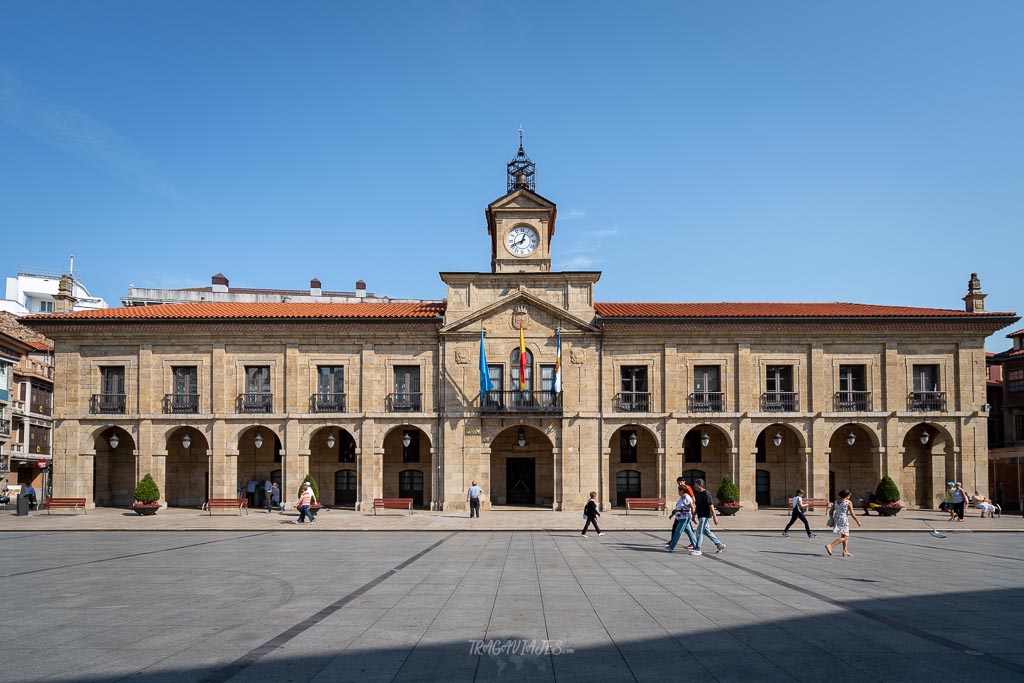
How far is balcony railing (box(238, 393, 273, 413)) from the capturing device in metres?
37.1

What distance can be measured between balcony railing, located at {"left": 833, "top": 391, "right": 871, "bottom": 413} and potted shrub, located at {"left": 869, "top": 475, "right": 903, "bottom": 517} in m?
4.19

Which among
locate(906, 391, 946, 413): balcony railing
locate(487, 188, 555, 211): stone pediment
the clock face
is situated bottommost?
locate(906, 391, 946, 413): balcony railing

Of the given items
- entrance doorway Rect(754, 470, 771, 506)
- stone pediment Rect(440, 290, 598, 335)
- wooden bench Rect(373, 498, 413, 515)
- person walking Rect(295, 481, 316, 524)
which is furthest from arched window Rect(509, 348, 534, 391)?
entrance doorway Rect(754, 470, 771, 506)

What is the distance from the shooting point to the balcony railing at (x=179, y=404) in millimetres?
37156

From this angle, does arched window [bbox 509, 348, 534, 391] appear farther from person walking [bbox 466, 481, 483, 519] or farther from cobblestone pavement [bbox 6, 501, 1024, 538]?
person walking [bbox 466, 481, 483, 519]

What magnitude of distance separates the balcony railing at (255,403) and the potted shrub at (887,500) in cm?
2845

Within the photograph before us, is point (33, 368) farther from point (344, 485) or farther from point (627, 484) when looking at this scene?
point (627, 484)

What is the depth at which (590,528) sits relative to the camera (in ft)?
92.5

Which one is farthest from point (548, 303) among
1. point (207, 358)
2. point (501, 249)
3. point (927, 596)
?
point (927, 596)

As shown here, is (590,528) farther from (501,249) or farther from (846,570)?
(501,249)

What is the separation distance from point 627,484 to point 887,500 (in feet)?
39.0

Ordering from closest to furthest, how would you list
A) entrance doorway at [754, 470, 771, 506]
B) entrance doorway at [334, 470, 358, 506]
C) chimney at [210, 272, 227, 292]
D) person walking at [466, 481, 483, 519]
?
person walking at [466, 481, 483, 519] < entrance doorway at [754, 470, 771, 506] < entrance doorway at [334, 470, 358, 506] < chimney at [210, 272, 227, 292]

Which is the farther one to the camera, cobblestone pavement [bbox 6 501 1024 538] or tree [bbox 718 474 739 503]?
tree [bbox 718 474 739 503]

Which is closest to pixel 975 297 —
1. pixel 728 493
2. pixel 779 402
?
pixel 779 402
